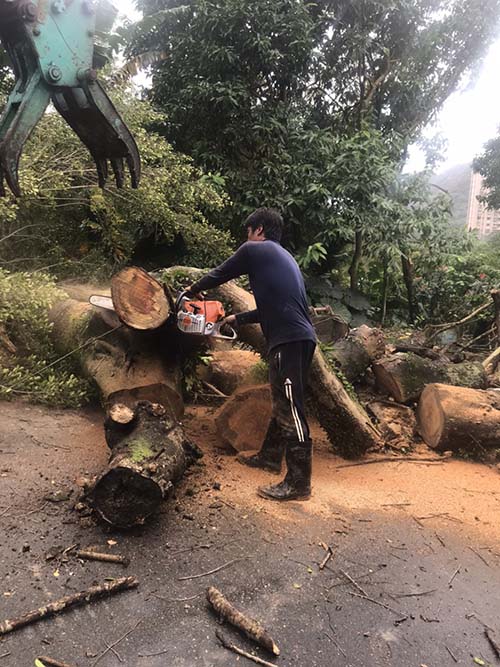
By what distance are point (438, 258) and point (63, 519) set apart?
7.91 meters

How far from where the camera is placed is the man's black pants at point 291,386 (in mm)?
3158

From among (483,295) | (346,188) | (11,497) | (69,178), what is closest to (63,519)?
(11,497)

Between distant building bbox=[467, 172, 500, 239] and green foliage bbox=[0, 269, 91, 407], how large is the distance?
1114 centimetres

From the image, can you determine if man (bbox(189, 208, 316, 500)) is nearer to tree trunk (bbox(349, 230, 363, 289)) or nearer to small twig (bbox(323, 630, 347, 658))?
small twig (bbox(323, 630, 347, 658))

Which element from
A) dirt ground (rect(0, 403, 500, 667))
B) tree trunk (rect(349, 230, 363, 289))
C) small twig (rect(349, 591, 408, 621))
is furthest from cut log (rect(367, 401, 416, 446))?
tree trunk (rect(349, 230, 363, 289))

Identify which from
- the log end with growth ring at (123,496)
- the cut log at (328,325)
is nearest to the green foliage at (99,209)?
the cut log at (328,325)

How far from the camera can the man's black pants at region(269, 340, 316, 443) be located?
3.16m

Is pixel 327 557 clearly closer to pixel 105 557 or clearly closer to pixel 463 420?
pixel 105 557

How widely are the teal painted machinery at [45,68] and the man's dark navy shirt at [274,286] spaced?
1.19 meters

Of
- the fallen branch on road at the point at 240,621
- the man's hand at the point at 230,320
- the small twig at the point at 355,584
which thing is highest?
the man's hand at the point at 230,320

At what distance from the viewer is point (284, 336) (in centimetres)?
316

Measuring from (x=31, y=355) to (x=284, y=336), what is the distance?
284 centimetres

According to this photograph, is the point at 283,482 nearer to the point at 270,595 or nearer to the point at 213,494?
the point at 213,494

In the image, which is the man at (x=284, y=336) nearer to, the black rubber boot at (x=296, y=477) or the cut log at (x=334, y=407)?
the black rubber boot at (x=296, y=477)
